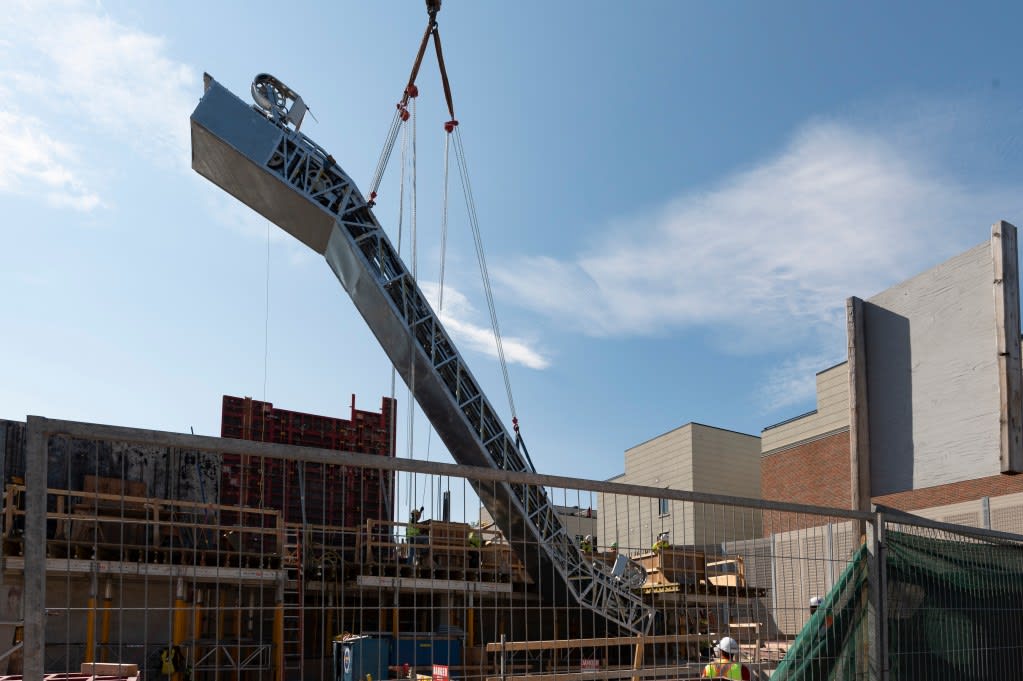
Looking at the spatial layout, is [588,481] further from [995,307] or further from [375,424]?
[375,424]

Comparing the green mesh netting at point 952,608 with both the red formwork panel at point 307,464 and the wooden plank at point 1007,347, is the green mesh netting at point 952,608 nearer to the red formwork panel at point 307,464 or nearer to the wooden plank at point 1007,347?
the wooden plank at point 1007,347

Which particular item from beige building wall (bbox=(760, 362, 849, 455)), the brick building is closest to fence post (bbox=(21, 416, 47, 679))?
the brick building

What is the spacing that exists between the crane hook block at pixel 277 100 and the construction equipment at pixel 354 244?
0.02 meters

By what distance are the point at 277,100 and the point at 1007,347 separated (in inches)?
625

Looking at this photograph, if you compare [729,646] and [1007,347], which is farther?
[729,646]

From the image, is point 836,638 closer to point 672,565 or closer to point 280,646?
point 280,646

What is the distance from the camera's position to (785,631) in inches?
296

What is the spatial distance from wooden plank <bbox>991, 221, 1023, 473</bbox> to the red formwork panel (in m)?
18.6

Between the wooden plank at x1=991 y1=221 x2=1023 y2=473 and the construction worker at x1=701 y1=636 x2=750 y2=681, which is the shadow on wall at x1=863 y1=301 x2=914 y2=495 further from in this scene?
the construction worker at x1=701 y1=636 x2=750 y2=681

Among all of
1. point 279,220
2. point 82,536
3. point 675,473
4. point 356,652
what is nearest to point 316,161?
point 279,220

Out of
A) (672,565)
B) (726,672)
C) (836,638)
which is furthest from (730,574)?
(836,638)

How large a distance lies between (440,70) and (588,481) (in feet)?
65.5

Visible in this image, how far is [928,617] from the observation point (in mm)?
7223

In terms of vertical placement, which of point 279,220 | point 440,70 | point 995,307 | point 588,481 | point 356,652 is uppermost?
point 440,70
